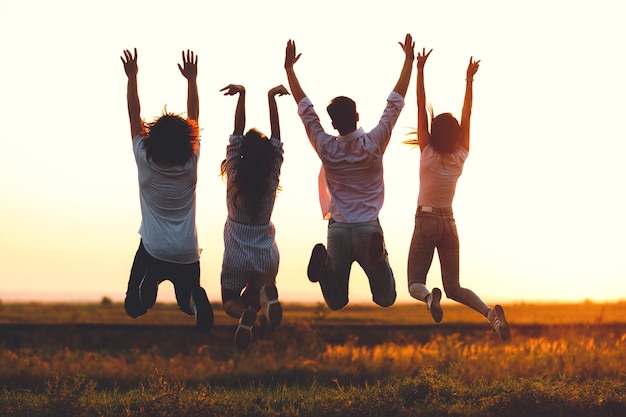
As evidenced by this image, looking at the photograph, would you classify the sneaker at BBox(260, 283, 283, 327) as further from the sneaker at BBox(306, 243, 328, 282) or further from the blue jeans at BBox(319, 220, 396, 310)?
the blue jeans at BBox(319, 220, 396, 310)

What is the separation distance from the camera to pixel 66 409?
774 inches

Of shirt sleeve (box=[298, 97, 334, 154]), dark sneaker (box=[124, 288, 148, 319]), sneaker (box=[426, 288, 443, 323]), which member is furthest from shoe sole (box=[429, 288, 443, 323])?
dark sneaker (box=[124, 288, 148, 319])

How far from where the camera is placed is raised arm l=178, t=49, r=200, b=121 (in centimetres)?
1318

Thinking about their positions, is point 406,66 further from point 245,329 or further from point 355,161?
point 245,329

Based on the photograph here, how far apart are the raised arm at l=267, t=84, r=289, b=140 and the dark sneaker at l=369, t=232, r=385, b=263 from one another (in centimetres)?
174

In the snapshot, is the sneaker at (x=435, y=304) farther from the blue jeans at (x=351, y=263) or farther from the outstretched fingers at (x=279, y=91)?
the outstretched fingers at (x=279, y=91)

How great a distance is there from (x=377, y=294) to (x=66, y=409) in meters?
8.72

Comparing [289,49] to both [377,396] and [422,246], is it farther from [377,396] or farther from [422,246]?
[377,396]

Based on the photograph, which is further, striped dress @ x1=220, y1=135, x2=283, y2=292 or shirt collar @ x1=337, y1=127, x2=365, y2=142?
shirt collar @ x1=337, y1=127, x2=365, y2=142

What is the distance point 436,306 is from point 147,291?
3581 mm

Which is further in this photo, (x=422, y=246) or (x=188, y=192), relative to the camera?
(x=422, y=246)

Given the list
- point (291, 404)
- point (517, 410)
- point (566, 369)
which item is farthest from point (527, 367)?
point (291, 404)

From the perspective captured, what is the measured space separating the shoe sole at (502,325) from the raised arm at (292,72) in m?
3.71

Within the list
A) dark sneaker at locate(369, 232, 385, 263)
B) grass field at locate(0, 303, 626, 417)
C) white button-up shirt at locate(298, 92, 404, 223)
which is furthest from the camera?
grass field at locate(0, 303, 626, 417)
